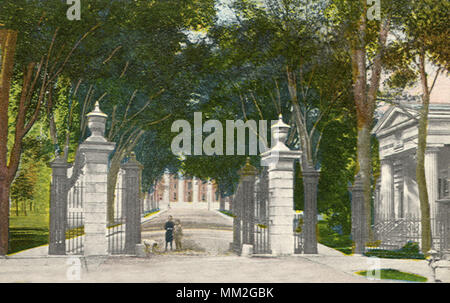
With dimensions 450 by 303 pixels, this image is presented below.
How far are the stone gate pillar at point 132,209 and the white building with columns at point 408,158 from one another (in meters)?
11.3

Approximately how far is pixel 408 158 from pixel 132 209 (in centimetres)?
1605

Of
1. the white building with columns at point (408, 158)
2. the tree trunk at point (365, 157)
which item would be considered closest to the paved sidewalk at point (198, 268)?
the tree trunk at point (365, 157)

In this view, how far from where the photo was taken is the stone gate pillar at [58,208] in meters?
19.0

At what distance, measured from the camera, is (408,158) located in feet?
98.1

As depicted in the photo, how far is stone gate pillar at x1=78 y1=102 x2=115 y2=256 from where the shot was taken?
1898 cm

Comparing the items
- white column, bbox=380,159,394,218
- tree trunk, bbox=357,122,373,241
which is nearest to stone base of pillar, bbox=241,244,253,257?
tree trunk, bbox=357,122,373,241

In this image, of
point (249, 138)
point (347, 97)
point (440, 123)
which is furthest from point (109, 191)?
point (440, 123)

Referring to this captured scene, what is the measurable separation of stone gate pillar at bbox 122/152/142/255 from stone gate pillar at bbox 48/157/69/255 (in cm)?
192

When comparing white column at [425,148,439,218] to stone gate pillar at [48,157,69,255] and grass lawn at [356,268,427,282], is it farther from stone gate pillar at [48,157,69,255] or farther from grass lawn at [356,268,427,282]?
stone gate pillar at [48,157,69,255]

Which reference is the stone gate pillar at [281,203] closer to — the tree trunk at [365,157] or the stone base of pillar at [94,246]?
the tree trunk at [365,157]

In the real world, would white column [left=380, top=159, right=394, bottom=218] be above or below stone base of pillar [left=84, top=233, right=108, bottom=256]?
above

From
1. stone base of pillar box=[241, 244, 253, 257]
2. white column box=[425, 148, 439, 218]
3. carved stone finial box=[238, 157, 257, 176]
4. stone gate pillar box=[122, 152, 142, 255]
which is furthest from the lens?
white column box=[425, 148, 439, 218]
